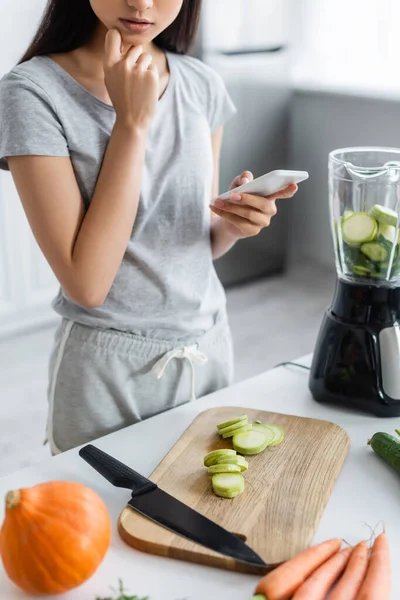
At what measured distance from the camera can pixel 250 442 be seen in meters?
0.91

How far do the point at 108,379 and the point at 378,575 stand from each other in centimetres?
55

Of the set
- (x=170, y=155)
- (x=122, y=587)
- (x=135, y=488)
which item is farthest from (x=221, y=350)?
(x=122, y=587)

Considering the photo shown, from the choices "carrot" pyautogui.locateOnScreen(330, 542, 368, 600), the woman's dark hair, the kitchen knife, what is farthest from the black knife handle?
the woman's dark hair

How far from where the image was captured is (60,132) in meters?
1.01

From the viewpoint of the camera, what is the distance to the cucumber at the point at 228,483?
808 millimetres

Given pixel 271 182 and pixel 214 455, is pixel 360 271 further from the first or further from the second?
pixel 214 455

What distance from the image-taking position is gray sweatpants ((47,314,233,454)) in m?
1.11

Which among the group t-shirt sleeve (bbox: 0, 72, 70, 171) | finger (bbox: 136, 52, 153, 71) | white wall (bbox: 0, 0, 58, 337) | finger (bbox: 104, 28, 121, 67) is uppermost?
finger (bbox: 104, 28, 121, 67)

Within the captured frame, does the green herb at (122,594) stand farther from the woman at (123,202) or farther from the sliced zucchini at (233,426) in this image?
the woman at (123,202)

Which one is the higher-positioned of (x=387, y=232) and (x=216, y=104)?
(x=216, y=104)

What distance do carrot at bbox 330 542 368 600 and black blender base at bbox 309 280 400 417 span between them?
0.34 m

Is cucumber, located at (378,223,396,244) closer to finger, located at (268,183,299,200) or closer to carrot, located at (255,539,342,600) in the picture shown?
finger, located at (268,183,299,200)

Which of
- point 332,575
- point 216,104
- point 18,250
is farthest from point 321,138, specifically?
point 332,575

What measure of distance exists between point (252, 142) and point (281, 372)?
96.4 inches
